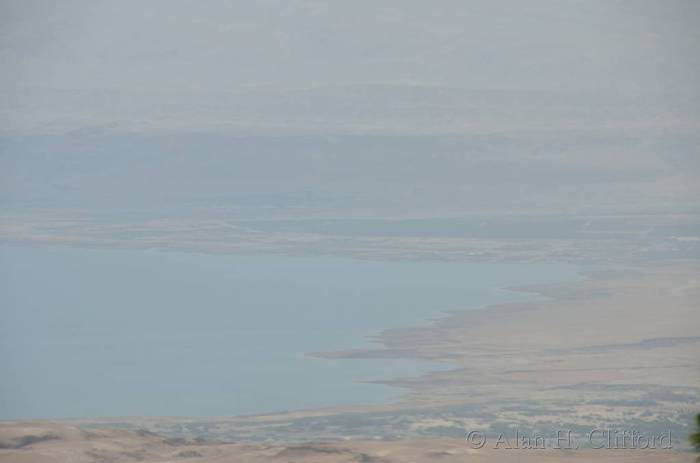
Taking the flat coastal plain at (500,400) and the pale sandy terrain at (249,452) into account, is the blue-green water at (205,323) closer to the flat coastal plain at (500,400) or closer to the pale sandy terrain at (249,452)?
the flat coastal plain at (500,400)

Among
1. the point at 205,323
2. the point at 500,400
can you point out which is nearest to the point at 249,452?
the point at 500,400

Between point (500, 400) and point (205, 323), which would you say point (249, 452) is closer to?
point (500, 400)

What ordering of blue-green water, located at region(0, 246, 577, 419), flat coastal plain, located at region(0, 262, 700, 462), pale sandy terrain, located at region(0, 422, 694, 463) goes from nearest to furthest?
pale sandy terrain, located at region(0, 422, 694, 463)
flat coastal plain, located at region(0, 262, 700, 462)
blue-green water, located at region(0, 246, 577, 419)

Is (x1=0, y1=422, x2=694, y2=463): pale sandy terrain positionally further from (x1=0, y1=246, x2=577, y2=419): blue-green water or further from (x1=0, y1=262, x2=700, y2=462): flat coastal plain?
(x1=0, y1=246, x2=577, y2=419): blue-green water

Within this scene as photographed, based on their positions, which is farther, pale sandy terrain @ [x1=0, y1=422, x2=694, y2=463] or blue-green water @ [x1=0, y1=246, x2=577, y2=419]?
blue-green water @ [x1=0, y1=246, x2=577, y2=419]

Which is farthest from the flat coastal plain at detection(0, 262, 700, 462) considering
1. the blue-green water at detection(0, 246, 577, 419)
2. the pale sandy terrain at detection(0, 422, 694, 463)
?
the blue-green water at detection(0, 246, 577, 419)
